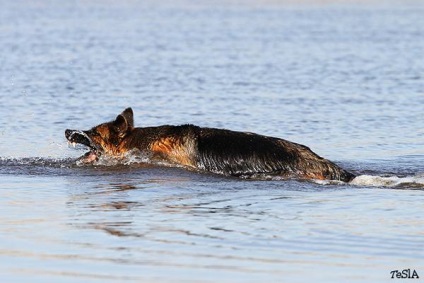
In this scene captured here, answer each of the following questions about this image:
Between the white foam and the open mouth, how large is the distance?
289 cm

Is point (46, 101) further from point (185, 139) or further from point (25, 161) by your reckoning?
point (185, 139)

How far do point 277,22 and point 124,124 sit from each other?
3272 centimetres

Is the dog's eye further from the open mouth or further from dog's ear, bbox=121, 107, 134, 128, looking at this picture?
dog's ear, bbox=121, 107, 134, 128

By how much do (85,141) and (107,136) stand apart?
246 mm

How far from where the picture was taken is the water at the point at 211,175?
8.23 m

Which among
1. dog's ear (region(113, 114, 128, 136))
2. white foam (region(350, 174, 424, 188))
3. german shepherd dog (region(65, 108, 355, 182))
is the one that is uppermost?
dog's ear (region(113, 114, 128, 136))

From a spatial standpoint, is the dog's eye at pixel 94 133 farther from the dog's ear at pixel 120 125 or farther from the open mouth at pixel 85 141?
the dog's ear at pixel 120 125

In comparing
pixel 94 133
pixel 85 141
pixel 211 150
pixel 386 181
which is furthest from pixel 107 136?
pixel 386 181

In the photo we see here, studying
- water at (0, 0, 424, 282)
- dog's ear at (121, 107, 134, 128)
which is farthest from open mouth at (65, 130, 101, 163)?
dog's ear at (121, 107, 134, 128)

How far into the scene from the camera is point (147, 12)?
54.1 meters

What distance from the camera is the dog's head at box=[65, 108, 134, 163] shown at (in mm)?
12781

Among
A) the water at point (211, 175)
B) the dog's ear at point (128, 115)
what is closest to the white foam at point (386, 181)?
the water at point (211, 175)

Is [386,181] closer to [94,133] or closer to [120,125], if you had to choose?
[120,125]

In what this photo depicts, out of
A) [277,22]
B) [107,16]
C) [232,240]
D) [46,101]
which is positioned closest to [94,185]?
[232,240]
